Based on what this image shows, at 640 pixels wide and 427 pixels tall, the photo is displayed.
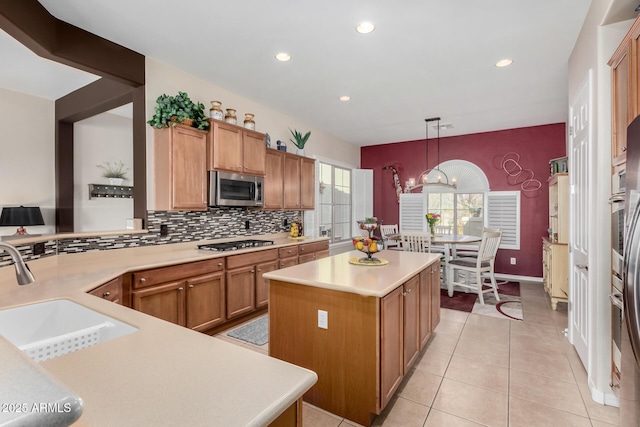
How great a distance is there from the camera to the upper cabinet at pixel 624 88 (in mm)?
1645

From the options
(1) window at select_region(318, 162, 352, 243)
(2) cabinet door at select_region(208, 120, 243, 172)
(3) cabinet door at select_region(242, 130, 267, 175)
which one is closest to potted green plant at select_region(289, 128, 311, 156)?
(1) window at select_region(318, 162, 352, 243)

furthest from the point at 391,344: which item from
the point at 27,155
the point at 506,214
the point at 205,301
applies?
the point at 506,214

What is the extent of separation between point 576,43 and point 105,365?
13.0 feet

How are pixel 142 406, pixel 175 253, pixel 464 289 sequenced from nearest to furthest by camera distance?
pixel 142 406 → pixel 175 253 → pixel 464 289

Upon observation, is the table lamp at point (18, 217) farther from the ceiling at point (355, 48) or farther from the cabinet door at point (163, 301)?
the cabinet door at point (163, 301)

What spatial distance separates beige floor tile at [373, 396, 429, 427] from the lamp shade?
4.13 meters

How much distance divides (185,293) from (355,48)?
109 inches

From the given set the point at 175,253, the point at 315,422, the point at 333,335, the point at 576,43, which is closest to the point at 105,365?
the point at 333,335

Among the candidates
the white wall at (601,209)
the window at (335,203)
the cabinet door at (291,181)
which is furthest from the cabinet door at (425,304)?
the window at (335,203)

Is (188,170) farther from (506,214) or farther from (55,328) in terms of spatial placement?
(506,214)

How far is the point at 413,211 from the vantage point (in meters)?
6.62

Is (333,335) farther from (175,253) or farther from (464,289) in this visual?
(464,289)

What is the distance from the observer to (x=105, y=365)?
0.86 metres

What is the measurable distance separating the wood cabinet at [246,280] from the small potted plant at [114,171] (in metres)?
2.43
